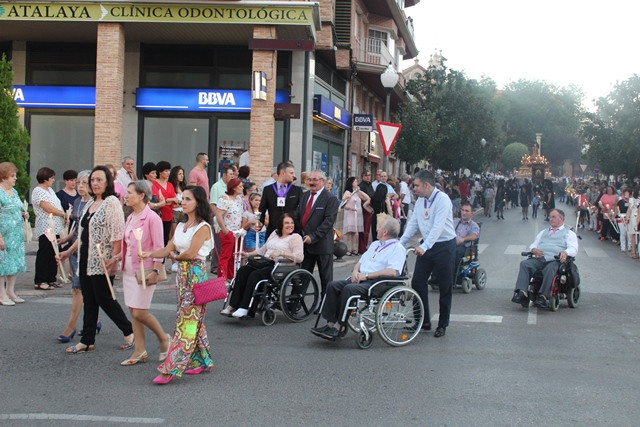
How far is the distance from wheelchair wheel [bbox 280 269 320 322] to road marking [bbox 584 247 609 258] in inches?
469

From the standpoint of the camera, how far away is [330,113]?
83.9ft

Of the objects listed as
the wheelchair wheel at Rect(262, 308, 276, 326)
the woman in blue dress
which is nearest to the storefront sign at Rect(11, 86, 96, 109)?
the woman in blue dress

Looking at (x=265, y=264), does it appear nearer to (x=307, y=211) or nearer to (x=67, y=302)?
(x=307, y=211)

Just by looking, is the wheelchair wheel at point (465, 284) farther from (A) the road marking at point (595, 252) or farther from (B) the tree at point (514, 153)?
(B) the tree at point (514, 153)

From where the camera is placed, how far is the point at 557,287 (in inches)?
430

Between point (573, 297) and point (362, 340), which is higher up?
point (573, 297)

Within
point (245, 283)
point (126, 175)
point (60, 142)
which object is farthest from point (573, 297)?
point (60, 142)

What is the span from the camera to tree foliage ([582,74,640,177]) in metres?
42.8

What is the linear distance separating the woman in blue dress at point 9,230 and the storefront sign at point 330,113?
548 inches

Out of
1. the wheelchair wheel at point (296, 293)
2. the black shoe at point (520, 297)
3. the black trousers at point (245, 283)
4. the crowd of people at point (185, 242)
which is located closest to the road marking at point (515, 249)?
the crowd of people at point (185, 242)

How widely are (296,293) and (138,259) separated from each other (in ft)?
9.70

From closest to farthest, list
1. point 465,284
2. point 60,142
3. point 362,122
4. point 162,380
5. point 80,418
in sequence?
1. point 80,418
2. point 162,380
3. point 465,284
4. point 362,122
5. point 60,142

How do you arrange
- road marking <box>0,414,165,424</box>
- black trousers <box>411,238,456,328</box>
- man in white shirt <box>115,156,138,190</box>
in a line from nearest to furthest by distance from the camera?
road marking <box>0,414,165,424</box> → black trousers <box>411,238,456,328</box> → man in white shirt <box>115,156,138,190</box>

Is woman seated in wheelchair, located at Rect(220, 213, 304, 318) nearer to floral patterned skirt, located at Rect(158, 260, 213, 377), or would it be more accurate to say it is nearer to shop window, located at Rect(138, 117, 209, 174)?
floral patterned skirt, located at Rect(158, 260, 213, 377)
